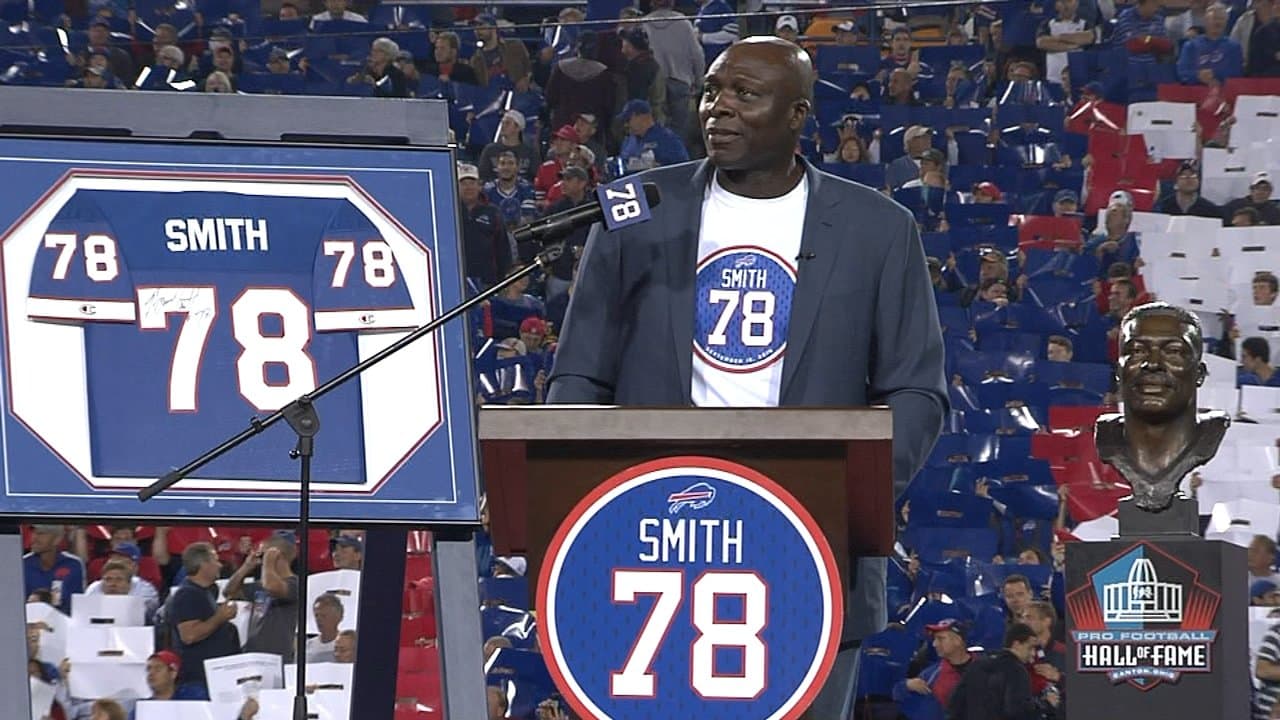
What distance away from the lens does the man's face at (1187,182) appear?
10.9 metres

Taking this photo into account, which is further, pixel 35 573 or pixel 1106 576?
pixel 35 573

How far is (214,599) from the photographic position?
8.09 metres

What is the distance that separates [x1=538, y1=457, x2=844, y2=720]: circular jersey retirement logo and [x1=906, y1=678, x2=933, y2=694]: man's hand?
17.8 feet

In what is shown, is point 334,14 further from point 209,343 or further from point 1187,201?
point 209,343

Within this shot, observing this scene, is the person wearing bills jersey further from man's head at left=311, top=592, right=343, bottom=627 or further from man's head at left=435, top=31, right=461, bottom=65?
man's head at left=435, top=31, right=461, bottom=65

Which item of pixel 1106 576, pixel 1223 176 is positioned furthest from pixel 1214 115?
pixel 1106 576

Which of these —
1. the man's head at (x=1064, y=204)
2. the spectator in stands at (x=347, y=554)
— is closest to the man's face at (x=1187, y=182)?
the man's head at (x=1064, y=204)

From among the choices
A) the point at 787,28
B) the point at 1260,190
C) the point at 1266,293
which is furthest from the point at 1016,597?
the point at 787,28

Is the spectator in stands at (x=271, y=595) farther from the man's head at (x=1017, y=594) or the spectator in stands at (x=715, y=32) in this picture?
the spectator in stands at (x=715, y=32)

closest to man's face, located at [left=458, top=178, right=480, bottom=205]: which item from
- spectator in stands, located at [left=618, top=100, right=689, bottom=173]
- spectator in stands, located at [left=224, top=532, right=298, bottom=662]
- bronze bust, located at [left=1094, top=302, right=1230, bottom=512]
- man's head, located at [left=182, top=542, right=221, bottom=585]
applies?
spectator in stands, located at [left=618, top=100, right=689, bottom=173]

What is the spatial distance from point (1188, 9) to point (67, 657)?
7198mm

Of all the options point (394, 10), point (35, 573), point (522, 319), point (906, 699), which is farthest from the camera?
point (394, 10)

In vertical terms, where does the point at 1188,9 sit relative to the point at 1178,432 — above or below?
above

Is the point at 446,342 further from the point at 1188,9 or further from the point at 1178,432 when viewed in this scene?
the point at 1188,9
